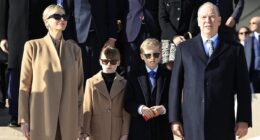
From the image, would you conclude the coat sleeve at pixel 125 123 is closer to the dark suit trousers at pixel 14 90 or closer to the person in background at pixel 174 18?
the person in background at pixel 174 18

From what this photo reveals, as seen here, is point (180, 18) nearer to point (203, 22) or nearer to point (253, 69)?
point (203, 22)

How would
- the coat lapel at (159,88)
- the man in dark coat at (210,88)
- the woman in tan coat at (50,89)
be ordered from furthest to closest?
the coat lapel at (159,88) < the woman in tan coat at (50,89) < the man in dark coat at (210,88)

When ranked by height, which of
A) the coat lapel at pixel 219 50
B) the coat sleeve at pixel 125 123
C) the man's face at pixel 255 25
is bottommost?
the coat sleeve at pixel 125 123

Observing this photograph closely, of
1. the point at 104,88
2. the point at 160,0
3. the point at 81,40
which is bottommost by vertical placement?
the point at 104,88

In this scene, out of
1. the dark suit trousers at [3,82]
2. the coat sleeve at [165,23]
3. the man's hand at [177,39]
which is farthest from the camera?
the dark suit trousers at [3,82]

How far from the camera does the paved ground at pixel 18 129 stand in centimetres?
645

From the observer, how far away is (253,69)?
29.7 feet

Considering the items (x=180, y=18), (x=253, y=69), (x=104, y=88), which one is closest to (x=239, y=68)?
(x=104, y=88)

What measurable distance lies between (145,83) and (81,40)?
3.93 ft

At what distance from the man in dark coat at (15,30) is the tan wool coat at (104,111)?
0.96 metres

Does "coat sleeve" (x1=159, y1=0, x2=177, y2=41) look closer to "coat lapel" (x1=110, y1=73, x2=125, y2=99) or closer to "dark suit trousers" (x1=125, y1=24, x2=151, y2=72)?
"dark suit trousers" (x1=125, y1=24, x2=151, y2=72)

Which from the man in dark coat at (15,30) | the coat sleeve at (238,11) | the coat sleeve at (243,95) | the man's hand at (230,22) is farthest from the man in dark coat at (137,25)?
the coat sleeve at (243,95)

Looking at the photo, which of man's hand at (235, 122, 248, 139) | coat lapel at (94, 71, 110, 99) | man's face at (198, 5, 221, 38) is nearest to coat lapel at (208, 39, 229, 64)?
man's face at (198, 5, 221, 38)

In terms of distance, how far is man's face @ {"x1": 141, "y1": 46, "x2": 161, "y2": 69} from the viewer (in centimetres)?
568
